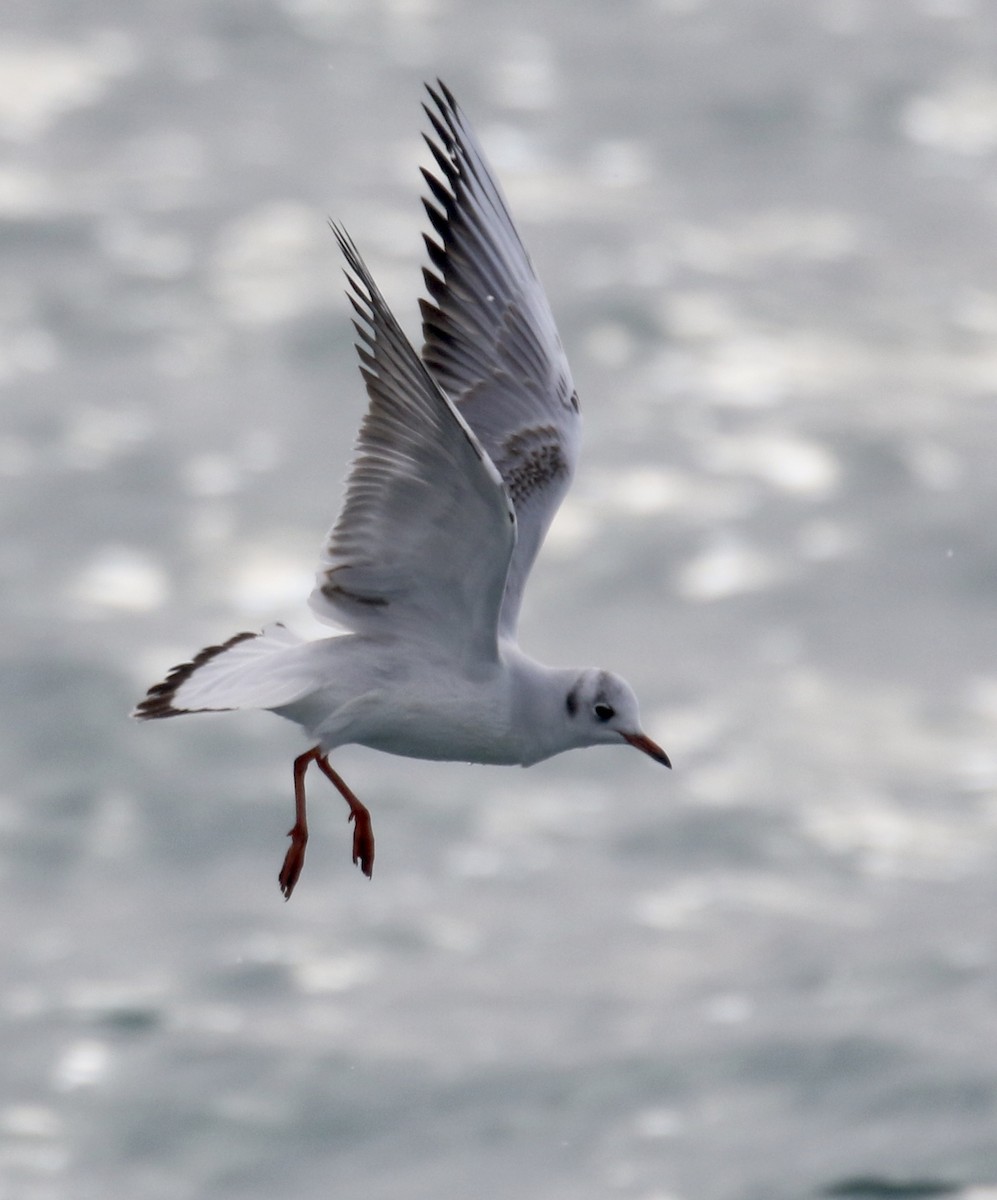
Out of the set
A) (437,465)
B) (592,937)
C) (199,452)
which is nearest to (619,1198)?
(592,937)

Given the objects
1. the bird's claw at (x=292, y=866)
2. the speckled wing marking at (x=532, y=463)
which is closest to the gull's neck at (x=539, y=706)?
the bird's claw at (x=292, y=866)

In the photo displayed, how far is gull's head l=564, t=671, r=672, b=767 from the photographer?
7.80 metres

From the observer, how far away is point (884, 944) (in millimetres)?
21422

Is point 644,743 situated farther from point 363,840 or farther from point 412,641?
point 363,840

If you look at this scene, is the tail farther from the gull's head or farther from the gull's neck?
the gull's head

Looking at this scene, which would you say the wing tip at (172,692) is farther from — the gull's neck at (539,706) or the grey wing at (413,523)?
the gull's neck at (539,706)

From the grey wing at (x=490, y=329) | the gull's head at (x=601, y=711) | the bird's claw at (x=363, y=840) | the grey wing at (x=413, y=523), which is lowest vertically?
the bird's claw at (x=363, y=840)

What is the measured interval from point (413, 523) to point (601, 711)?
0.97m

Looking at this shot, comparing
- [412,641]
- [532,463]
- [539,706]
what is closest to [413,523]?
[412,641]

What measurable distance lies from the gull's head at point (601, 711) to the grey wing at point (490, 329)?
1.09 meters

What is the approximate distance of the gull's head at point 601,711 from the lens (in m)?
7.80

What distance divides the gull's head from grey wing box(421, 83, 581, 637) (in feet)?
3.57

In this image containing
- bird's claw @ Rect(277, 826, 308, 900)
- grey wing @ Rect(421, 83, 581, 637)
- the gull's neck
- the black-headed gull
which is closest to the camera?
the black-headed gull

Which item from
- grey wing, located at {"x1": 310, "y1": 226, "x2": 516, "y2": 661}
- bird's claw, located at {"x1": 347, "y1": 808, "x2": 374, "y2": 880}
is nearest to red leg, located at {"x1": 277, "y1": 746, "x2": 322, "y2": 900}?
bird's claw, located at {"x1": 347, "y1": 808, "x2": 374, "y2": 880}
